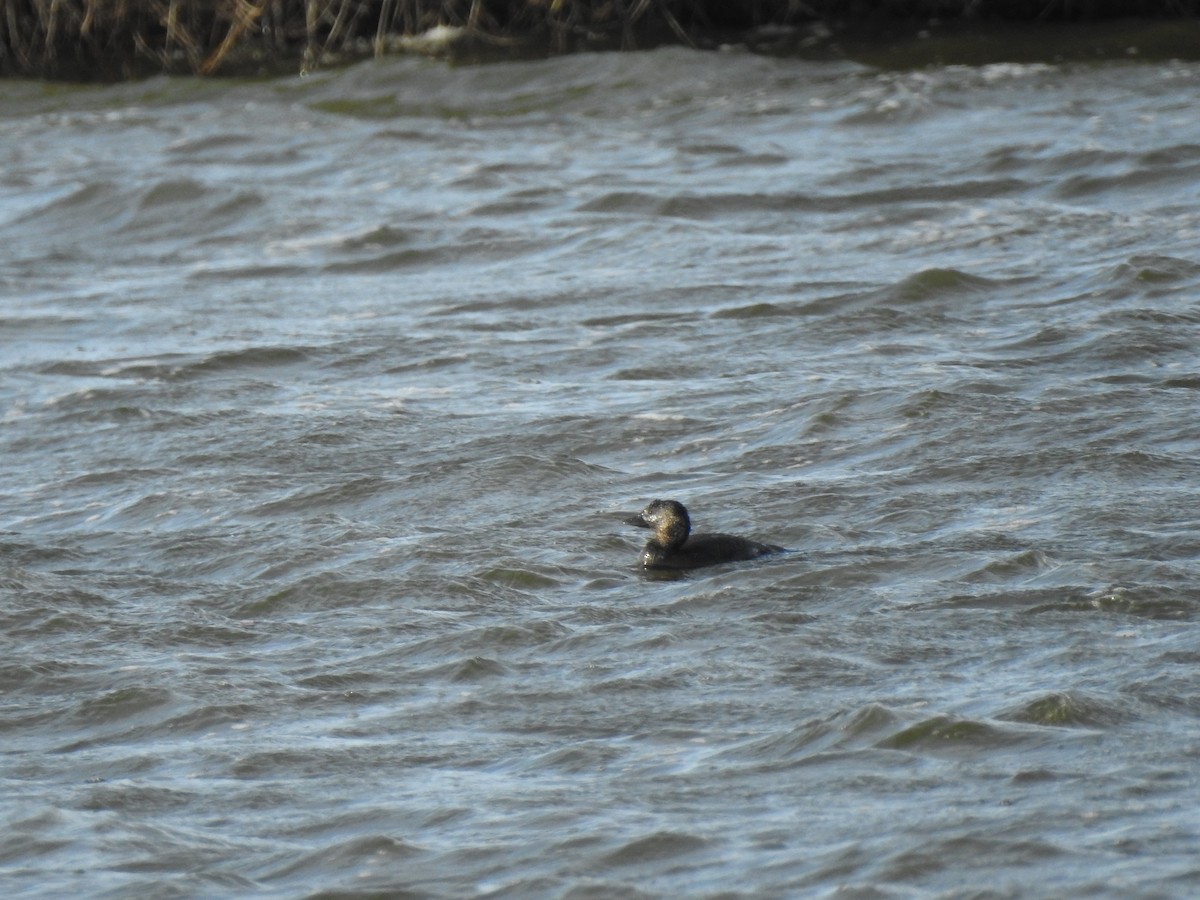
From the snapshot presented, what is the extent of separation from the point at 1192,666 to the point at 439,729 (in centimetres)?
200

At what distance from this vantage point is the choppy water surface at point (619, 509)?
4.55 meters

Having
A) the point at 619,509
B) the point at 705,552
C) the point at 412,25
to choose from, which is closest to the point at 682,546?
the point at 705,552

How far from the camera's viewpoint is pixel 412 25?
1712 centimetres

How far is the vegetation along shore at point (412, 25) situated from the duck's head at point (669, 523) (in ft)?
Result: 35.2

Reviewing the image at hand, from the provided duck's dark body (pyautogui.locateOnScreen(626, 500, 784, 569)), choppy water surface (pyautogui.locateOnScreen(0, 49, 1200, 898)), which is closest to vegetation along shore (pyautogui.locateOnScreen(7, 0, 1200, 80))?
choppy water surface (pyautogui.locateOnScreen(0, 49, 1200, 898))

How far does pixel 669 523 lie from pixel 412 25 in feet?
38.6

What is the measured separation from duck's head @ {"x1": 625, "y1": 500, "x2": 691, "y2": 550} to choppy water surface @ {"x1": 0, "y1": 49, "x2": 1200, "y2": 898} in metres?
0.18

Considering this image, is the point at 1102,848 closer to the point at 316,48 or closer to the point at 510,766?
the point at 510,766

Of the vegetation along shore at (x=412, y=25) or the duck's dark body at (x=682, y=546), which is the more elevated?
the vegetation along shore at (x=412, y=25)

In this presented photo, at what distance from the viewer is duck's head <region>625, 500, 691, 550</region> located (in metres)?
6.17

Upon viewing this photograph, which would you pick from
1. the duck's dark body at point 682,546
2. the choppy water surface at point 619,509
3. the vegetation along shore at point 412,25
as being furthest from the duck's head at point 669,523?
the vegetation along shore at point 412,25

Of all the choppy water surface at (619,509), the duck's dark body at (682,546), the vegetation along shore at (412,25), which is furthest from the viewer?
the vegetation along shore at (412,25)

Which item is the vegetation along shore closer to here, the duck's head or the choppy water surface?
the choppy water surface

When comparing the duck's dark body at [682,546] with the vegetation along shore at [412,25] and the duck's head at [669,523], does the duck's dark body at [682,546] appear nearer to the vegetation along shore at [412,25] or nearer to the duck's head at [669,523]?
the duck's head at [669,523]
